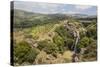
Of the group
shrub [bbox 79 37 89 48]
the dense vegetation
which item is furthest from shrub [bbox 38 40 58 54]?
shrub [bbox 79 37 89 48]

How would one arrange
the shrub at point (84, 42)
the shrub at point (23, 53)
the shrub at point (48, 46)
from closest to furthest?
the shrub at point (23, 53) → the shrub at point (48, 46) → the shrub at point (84, 42)

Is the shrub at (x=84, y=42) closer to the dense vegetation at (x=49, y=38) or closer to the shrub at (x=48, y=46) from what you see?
the dense vegetation at (x=49, y=38)

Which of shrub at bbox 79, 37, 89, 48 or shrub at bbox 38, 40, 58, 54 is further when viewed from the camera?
shrub at bbox 79, 37, 89, 48

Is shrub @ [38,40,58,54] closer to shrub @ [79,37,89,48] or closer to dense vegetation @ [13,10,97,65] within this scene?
dense vegetation @ [13,10,97,65]

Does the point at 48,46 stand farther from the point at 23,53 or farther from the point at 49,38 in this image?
the point at 23,53

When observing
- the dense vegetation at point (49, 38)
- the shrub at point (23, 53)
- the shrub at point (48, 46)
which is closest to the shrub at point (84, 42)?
the dense vegetation at point (49, 38)

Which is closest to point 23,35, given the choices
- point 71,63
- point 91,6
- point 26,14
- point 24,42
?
point 24,42

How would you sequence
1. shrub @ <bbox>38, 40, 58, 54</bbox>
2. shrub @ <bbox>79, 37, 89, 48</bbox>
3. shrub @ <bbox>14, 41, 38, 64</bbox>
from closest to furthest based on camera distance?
shrub @ <bbox>14, 41, 38, 64</bbox>
shrub @ <bbox>38, 40, 58, 54</bbox>
shrub @ <bbox>79, 37, 89, 48</bbox>

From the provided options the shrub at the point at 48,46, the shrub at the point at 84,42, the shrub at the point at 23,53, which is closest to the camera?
the shrub at the point at 23,53
